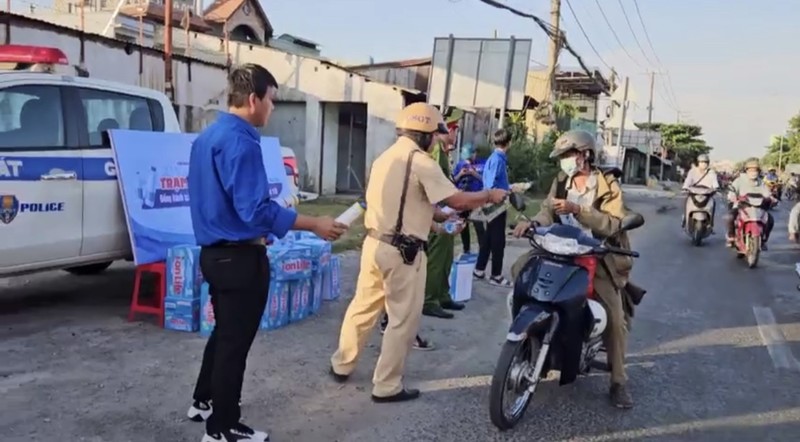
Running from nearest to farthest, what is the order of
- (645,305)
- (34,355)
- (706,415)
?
(706,415) < (34,355) < (645,305)

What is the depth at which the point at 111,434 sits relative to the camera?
4016 millimetres

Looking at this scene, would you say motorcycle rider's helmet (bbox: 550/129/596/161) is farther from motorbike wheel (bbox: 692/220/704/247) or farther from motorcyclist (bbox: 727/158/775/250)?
motorbike wheel (bbox: 692/220/704/247)

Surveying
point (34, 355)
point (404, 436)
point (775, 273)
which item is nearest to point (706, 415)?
point (404, 436)

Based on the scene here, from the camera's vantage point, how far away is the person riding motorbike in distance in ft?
15.8

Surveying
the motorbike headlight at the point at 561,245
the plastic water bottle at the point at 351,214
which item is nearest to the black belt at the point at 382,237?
the plastic water bottle at the point at 351,214

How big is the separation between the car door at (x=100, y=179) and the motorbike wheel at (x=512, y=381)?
Answer: 3.67m

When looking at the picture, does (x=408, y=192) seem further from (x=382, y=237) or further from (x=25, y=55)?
(x=25, y=55)

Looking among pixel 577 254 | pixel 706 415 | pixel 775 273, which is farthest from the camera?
pixel 775 273

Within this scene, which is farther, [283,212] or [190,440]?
[190,440]

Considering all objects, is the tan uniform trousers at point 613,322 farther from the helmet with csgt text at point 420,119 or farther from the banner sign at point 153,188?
the banner sign at point 153,188

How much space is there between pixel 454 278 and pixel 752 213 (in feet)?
20.7

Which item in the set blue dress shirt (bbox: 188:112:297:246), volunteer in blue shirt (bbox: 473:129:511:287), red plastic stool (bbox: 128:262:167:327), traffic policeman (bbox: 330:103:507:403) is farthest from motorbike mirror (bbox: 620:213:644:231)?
volunteer in blue shirt (bbox: 473:129:511:287)

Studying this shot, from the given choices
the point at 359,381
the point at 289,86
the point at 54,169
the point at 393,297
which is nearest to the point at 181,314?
the point at 54,169

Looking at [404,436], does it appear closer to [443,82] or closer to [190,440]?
[190,440]
